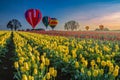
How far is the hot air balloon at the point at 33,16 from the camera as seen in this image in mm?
40419

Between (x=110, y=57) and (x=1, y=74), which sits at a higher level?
(x=110, y=57)

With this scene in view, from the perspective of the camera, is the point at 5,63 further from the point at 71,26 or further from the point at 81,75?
the point at 71,26

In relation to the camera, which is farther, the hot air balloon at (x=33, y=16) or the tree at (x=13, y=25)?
the tree at (x=13, y=25)

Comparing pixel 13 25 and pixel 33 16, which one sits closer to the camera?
pixel 33 16

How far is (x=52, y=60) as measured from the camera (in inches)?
407

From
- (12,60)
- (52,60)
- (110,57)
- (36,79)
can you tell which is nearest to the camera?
(36,79)

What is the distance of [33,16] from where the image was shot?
4084cm

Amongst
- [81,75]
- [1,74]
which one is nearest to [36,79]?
[81,75]

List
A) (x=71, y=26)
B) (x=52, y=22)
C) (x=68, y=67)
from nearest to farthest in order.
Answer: (x=68, y=67) → (x=52, y=22) → (x=71, y=26)

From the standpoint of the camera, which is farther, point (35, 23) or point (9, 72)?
point (35, 23)

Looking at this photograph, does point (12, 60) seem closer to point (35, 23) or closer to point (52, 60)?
point (52, 60)

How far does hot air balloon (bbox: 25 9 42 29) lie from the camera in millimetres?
40419

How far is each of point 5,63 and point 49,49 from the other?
2.06 meters

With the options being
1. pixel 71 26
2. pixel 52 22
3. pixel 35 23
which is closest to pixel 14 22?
pixel 71 26
